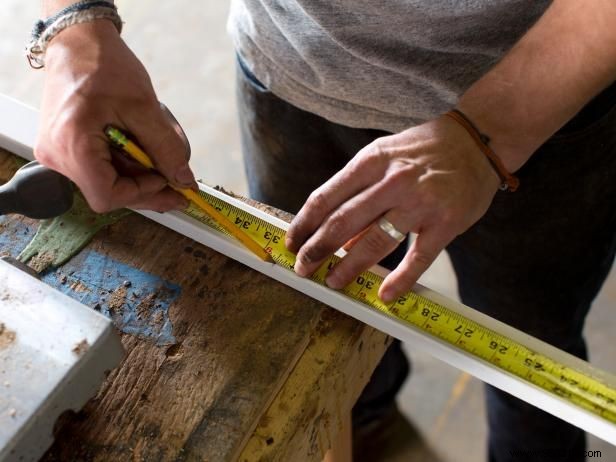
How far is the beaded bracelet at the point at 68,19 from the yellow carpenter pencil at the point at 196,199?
0.19m

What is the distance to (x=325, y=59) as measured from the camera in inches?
41.0

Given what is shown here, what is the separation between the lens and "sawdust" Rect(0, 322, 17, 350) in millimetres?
758

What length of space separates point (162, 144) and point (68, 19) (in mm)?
243

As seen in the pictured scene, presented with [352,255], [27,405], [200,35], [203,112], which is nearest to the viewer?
[27,405]

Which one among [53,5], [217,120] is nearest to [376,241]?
[53,5]

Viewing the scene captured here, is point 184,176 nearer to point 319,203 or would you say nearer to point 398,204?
point 319,203

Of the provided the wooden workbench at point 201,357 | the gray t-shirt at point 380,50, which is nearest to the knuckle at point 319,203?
the wooden workbench at point 201,357

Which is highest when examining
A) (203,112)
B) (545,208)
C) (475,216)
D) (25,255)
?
(25,255)

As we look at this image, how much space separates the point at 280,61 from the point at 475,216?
1.43ft

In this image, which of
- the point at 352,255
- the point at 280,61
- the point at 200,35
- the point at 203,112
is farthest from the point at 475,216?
the point at 200,35

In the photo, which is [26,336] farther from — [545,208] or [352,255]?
[545,208]

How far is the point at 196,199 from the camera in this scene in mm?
958

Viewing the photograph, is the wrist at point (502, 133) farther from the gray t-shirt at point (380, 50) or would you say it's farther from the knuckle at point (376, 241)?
the knuckle at point (376, 241)

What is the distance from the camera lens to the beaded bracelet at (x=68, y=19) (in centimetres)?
95
